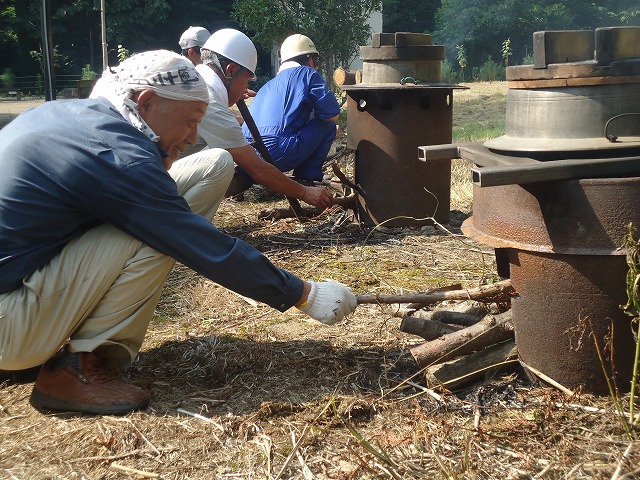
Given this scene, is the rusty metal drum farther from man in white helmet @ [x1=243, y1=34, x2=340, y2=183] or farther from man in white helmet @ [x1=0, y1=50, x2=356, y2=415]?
man in white helmet @ [x1=0, y1=50, x2=356, y2=415]

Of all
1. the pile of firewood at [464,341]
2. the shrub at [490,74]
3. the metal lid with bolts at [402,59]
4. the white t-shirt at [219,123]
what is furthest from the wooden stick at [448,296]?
the shrub at [490,74]

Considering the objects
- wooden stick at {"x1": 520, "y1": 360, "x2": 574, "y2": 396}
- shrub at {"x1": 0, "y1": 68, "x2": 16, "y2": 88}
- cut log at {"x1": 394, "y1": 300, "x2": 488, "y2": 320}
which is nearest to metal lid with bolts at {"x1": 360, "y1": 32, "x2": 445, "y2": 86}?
cut log at {"x1": 394, "y1": 300, "x2": 488, "y2": 320}

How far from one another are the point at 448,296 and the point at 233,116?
8.36 ft

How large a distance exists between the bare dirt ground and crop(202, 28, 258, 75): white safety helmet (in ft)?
7.31

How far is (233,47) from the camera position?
560 cm

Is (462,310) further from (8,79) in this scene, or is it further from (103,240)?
(8,79)

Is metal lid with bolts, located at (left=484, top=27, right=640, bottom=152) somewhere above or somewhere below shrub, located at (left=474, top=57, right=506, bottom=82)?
below

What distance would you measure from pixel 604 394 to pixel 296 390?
1.18 meters

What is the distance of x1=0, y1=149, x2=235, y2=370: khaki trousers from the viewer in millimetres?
2904

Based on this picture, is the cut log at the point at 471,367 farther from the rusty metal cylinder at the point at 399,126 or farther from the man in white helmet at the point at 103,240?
the rusty metal cylinder at the point at 399,126

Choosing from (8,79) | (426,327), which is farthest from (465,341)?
(8,79)

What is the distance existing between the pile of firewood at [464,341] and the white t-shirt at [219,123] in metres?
2.42

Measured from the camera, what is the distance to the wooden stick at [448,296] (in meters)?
3.26

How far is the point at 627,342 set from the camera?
280cm
